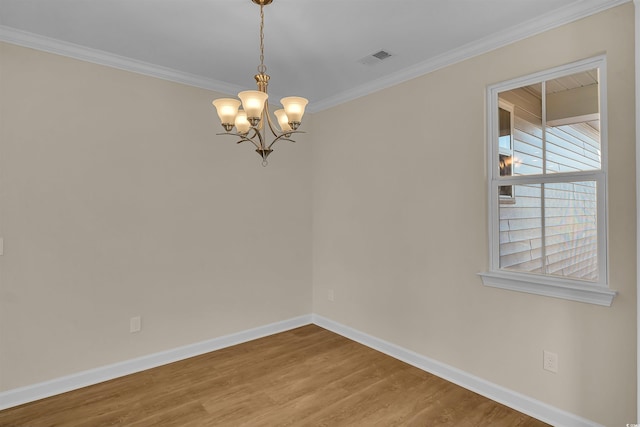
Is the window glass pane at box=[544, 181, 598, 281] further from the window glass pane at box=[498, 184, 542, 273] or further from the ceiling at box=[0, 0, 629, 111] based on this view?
the ceiling at box=[0, 0, 629, 111]

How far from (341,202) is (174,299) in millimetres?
1981

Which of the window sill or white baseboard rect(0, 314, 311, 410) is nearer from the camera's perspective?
the window sill

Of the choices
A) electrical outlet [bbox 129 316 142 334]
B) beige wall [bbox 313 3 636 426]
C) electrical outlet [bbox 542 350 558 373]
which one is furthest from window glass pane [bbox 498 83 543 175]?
electrical outlet [bbox 129 316 142 334]

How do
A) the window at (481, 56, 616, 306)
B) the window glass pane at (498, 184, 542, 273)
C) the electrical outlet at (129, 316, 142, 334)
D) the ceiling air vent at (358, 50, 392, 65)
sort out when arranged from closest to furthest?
the window at (481, 56, 616, 306) < the window glass pane at (498, 184, 542, 273) < the ceiling air vent at (358, 50, 392, 65) < the electrical outlet at (129, 316, 142, 334)

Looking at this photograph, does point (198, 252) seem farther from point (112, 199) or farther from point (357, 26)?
point (357, 26)

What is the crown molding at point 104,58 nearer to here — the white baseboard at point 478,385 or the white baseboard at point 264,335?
the white baseboard at point 264,335

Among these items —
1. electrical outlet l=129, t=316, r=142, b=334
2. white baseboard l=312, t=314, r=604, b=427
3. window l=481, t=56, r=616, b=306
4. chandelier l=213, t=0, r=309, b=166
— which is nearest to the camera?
chandelier l=213, t=0, r=309, b=166

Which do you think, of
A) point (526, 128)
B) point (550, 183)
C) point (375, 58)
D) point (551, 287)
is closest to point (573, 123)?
point (526, 128)

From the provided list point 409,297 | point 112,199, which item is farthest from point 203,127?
point 409,297

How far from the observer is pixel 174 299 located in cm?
332

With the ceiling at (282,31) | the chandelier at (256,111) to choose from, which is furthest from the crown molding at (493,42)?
the chandelier at (256,111)

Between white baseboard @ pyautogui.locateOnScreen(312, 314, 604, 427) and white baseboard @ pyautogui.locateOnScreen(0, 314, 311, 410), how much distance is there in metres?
1.06

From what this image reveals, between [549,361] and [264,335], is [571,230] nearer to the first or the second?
[549,361]

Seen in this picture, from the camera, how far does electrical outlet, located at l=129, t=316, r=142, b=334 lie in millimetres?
3082
